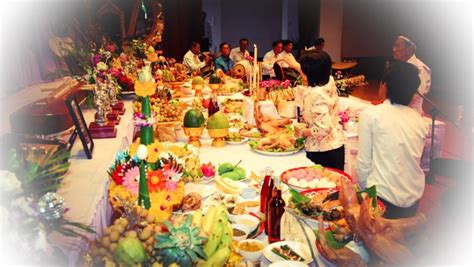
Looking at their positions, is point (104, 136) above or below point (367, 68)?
above

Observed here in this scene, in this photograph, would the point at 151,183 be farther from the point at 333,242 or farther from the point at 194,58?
the point at 194,58

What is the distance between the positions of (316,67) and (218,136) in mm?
789

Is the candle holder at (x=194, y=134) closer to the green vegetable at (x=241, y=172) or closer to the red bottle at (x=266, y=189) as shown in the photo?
the green vegetable at (x=241, y=172)

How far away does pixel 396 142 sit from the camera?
92.7 inches

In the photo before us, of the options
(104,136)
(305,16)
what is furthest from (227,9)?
(104,136)

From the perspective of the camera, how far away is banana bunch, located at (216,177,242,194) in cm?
230

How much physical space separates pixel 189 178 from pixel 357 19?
11.2 m

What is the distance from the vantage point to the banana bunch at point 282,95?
4.12 meters

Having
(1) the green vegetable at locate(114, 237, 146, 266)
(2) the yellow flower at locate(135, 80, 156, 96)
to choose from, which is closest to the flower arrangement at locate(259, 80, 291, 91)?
(2) the yellow flower at locate(135, 80, 156, 96)

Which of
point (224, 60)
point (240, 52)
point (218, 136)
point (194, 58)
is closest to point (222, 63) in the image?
point (224, 60)

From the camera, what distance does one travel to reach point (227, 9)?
14.8 m

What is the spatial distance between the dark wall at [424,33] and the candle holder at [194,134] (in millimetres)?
6799

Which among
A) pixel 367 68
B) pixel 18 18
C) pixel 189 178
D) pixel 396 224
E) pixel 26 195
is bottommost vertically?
pixel 367 68

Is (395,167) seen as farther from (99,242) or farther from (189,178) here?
(99,242)
